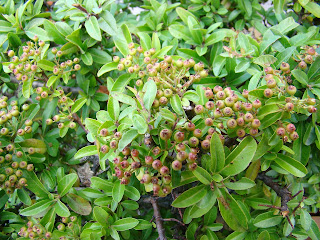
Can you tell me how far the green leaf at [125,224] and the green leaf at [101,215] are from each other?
6cm

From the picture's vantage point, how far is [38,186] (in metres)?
1.53

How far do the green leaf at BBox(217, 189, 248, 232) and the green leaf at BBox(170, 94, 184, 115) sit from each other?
395mm

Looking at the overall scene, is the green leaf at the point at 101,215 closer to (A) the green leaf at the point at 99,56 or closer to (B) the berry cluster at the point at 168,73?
(B) the berry cluster at the point at 168,73

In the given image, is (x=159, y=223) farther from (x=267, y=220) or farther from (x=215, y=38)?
(x=215, y=38)

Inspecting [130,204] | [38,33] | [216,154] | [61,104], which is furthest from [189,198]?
[38,33]

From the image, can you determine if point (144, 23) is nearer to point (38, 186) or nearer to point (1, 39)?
point (1, 39)

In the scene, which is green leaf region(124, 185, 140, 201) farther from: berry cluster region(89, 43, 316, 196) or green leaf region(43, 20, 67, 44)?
green leaf region(43, 20, 67, 44)

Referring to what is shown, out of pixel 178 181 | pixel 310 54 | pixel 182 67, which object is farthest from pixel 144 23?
pixel 178 181

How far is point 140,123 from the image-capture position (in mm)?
1045

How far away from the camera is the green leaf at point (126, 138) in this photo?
1.07m

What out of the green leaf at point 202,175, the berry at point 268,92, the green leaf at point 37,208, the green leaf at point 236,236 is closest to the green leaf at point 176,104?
the green leaf at point 202,175

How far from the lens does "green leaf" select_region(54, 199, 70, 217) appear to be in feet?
4.75

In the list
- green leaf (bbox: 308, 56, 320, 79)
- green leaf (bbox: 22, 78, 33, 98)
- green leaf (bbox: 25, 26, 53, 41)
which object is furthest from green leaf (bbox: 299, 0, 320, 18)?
green leaf (bbox: 22, 78, 33, 98)

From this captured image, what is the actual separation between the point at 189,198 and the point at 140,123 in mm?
377
